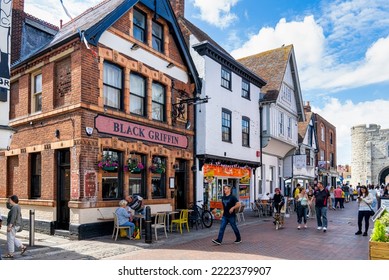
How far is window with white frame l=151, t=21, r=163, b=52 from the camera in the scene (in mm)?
14070

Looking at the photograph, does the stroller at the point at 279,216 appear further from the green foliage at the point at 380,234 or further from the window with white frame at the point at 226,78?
the green foliage at the point at 380,234

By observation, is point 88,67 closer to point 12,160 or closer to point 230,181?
point 12,160

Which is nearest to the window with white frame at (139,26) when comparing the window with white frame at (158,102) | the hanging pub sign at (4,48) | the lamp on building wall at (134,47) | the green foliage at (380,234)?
the lamp on building wall at (134,47)

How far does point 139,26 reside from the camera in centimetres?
1328

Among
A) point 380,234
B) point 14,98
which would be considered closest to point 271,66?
point 14,98

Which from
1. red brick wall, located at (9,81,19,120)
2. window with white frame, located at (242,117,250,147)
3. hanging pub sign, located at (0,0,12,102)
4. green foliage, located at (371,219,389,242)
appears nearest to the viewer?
green foliage, located at (371,219,389,242)

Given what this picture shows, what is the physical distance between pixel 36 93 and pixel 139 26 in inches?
173

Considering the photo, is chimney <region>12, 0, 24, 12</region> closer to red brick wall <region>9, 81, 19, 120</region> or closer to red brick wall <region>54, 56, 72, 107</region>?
red brick wall <region>9, 81, 19, 120</region>

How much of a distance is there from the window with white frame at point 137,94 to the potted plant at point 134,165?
1761mm

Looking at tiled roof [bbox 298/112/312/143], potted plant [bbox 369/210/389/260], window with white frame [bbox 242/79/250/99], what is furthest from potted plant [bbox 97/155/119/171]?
tiled roof [bbox 298/112/312/143]

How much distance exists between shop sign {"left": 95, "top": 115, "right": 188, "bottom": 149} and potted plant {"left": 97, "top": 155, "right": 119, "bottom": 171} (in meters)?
0.86

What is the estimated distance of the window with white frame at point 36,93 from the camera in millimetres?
12617

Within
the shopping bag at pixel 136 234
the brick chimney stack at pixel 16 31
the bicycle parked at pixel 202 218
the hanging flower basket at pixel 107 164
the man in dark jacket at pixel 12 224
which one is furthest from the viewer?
the brick chimney stack at pixel 16 31
